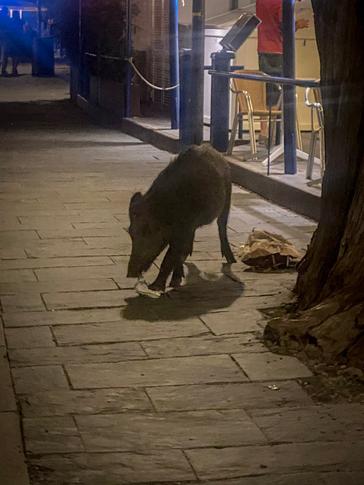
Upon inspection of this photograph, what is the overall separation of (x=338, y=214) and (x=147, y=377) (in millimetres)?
1514

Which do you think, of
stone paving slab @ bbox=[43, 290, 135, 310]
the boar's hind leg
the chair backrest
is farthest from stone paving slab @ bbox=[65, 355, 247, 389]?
the chair backrest

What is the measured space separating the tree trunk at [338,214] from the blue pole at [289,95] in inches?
177

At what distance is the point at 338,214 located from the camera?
579 cm

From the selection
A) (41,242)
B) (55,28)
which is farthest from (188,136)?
(55,28)

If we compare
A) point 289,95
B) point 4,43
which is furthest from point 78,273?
point 4,43

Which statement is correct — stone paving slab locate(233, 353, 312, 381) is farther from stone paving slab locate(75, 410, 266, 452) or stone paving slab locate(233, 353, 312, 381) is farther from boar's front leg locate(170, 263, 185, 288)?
boar's front leg locate(170, 263, 185, 288)

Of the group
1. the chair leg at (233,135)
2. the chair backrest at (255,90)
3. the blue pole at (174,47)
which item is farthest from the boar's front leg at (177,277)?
the blue pole at (174,47)

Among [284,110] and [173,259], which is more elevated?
[284,110]

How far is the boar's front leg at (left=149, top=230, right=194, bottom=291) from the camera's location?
662 centimetres

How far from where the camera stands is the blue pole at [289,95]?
34.3 ft

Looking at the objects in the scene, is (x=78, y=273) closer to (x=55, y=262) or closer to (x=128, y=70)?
(x=55, y=262)

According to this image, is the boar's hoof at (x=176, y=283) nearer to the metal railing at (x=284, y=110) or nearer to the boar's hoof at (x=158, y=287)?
the boar's hoof at (x=158, y=287)

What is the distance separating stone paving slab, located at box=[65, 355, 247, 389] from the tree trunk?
1.55ft

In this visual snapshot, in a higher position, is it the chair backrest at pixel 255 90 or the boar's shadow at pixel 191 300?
the chair backrest at pixel 255 90
